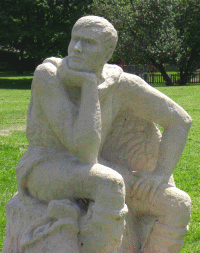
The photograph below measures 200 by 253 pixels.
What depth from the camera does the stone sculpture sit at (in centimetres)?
267

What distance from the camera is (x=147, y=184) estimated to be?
305 cm

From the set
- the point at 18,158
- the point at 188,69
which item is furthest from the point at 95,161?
the point at 188,69

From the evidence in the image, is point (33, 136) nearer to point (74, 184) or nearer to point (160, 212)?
point (74, 184)

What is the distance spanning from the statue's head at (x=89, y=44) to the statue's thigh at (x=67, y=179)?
27.3 inches

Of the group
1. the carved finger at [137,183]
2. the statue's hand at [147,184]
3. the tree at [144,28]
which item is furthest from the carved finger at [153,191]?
the tree at [144,28]

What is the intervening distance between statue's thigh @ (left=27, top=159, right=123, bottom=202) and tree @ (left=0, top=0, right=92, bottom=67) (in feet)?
68.0

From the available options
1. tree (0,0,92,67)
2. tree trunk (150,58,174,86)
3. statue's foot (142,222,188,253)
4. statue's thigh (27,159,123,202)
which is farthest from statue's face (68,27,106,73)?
tree trunk (150,58,174,86)

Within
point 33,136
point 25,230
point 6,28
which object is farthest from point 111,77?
point 6,28

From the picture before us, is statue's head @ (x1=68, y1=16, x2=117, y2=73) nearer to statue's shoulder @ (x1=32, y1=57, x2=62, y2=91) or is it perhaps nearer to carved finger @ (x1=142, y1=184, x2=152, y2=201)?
statue's shoulder @ (x1=32, y1=57, x2=62, y2=91)

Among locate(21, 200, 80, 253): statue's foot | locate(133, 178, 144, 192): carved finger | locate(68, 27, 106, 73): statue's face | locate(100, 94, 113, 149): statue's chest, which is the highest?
locate(68, 27, 106, 73): statue's face

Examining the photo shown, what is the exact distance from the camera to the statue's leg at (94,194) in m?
2.58

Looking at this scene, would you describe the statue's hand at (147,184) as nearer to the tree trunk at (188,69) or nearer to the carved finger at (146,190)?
the carved finger at (146,190)

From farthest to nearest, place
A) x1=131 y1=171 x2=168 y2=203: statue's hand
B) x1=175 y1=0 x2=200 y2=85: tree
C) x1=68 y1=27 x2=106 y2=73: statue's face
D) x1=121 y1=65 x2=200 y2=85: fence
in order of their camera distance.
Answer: x1=121 y1=65 x2=200 y2=85: fence < x1=175 y1=0 x2=200 y2=85: tree < x1=131 y1=171 x2=168 y2=203: statue's hand < x1=68 y1=27 x2=106 y2=73: statue's face

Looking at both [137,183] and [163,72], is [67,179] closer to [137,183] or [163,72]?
[137,183]
